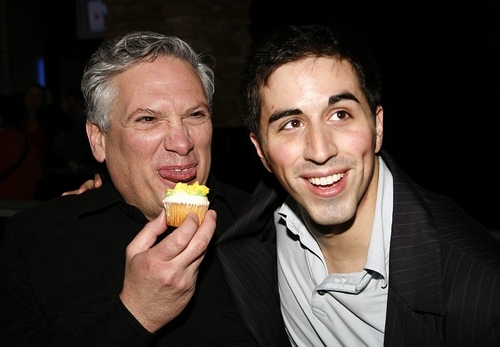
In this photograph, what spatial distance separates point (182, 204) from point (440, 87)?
15.6 ft

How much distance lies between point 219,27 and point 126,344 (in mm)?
5219

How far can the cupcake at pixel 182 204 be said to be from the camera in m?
2.07

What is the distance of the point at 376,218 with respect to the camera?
205 centimetres

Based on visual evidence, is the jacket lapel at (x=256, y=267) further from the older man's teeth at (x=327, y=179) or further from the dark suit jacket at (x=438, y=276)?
the dark suit jacket at (x=438, y=276)

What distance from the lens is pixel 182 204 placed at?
2.06 meters

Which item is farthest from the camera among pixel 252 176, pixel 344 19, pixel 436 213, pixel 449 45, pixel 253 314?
pixel 344 19

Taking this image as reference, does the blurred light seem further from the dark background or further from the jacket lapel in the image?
the jacket lapel

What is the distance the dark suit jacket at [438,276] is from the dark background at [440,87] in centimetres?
353

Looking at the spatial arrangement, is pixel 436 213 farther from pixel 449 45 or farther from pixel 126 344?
pixel 449 45

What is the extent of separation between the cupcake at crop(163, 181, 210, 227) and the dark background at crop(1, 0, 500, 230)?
125 inches

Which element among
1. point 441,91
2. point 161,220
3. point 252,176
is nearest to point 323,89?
point 161,220

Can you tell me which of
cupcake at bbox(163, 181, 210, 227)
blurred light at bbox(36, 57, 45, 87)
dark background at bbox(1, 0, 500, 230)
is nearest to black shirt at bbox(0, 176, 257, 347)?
cupcake at bbox(163, 181, 210, 227)

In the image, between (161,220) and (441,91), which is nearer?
(161,220)

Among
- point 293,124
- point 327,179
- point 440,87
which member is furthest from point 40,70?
point 327,179
